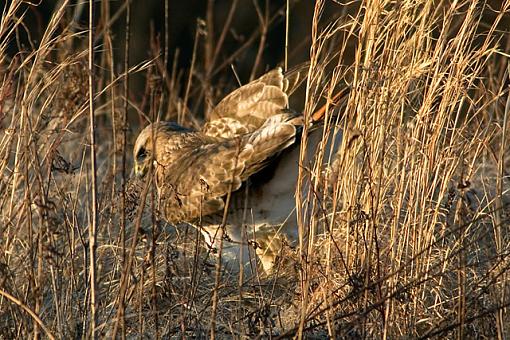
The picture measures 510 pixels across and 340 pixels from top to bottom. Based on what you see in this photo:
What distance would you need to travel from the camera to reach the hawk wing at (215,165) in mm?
4469

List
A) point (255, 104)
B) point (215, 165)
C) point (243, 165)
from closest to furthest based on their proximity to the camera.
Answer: point (243, 165) → point (215, 165) → point (255, 104)

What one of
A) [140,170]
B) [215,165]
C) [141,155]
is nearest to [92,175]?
[215,165]

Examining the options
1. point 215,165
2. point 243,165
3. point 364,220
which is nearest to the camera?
point 364,220

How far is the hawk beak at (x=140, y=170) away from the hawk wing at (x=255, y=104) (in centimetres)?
39

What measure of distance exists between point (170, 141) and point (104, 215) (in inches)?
33.4

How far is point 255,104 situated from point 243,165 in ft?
2.05

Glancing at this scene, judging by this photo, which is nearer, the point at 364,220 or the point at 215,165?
the point at 364,220

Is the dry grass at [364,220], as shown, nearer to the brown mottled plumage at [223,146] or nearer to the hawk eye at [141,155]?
the brown mottled plumage at [223,146]

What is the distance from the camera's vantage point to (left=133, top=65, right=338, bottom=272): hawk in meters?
4.54

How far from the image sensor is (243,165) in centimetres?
457

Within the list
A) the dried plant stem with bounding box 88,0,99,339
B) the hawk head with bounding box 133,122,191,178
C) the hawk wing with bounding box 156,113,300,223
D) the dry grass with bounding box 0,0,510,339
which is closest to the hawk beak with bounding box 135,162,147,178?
the hawk head with bounding box 133,122,191,178

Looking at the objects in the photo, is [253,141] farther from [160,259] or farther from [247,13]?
[247,13]

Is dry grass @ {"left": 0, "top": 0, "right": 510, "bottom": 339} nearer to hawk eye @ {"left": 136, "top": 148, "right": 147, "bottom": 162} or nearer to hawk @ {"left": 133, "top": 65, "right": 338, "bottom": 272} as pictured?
hawk @ {"left": 133, "top": 65, "right": 338, "bottom": 272}

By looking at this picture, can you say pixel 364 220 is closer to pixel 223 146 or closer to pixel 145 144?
pixel 223 146
